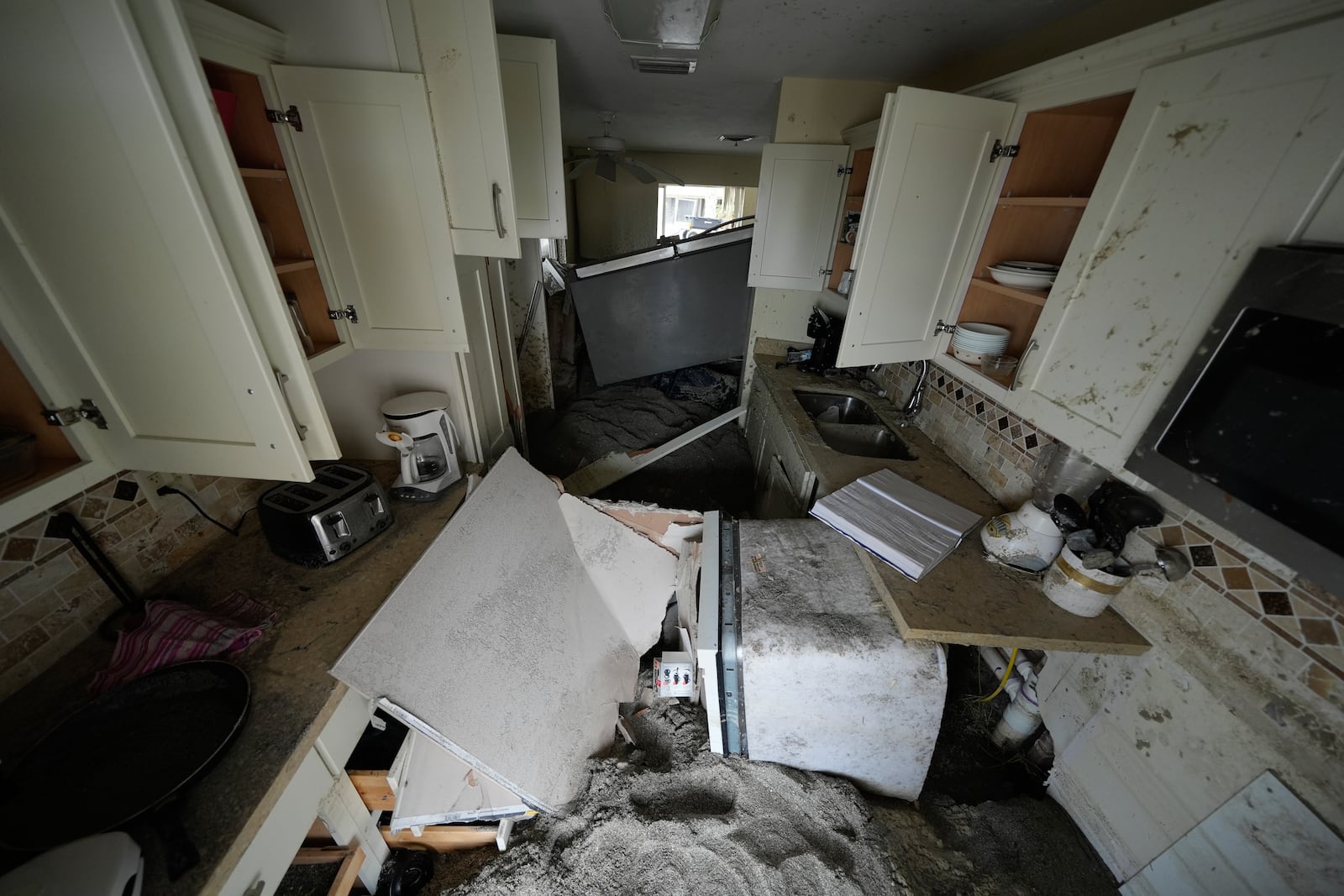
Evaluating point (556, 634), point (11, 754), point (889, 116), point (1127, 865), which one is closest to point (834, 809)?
point (1127, 865)

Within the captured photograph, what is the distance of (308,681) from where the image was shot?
975mm

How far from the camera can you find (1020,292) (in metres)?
1.26

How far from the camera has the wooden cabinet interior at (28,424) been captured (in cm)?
79

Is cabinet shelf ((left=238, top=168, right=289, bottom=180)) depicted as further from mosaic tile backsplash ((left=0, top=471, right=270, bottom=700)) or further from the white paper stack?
the white paper stack

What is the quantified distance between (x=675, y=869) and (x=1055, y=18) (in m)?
2.61

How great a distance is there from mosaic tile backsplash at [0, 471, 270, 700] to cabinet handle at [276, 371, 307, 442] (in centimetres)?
49

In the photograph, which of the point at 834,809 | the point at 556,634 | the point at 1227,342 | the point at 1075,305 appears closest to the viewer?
the point at 1227,342

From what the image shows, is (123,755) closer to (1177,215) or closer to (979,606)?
(979,606)

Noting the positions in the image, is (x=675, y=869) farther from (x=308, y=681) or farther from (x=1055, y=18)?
(x=1055, y=18)

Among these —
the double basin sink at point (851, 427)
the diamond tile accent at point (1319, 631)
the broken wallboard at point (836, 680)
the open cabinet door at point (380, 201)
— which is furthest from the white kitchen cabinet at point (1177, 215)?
the open cabinet door at point (380, 201)

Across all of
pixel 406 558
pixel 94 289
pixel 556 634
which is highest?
pixel 94 289

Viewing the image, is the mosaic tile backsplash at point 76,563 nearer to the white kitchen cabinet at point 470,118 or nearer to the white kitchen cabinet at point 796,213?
the white kitchen cabinet at point 470,118

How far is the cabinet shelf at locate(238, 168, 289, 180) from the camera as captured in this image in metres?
1.11

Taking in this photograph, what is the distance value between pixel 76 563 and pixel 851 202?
2919mm
